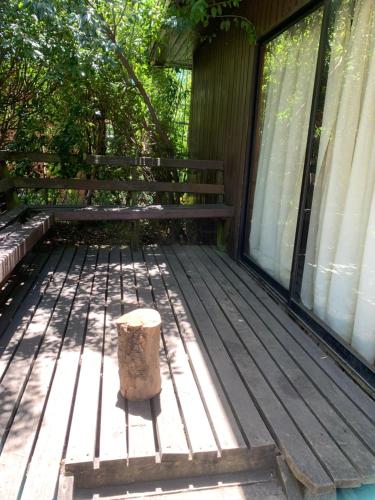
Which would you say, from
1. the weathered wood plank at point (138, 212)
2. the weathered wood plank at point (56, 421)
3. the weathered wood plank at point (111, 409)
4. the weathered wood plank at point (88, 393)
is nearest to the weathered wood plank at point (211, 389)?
the weathered wood plank at point (111, 409)

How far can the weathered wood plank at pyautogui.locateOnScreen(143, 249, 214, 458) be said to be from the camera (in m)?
1.48

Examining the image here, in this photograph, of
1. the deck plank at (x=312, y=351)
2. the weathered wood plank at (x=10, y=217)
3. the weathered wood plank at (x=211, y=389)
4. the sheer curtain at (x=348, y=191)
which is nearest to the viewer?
the weathered wood plank at (x=211, y=389)

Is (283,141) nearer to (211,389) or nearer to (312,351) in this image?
(312,351)

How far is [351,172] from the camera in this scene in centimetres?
213

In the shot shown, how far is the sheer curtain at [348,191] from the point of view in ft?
6.61

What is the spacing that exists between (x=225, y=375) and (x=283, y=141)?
1.89m

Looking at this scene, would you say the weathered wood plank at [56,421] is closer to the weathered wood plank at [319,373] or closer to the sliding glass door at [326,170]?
the weathered wood plank at [319,373]

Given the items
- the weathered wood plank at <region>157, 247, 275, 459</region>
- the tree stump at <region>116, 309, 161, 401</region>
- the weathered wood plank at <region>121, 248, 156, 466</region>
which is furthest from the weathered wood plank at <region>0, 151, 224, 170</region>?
the weathered wood plank at <region>121, 248, 156, 466</region>

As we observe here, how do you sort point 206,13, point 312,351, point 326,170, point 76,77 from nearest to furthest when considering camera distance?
point 312,351 < point 326,170 < point 206,13 < point 76,77

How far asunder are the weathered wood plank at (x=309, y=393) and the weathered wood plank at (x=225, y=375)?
0.87 feet

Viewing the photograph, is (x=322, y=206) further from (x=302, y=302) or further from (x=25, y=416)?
(x=25, y=416)

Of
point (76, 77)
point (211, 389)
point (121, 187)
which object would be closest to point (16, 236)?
point (121, 187)

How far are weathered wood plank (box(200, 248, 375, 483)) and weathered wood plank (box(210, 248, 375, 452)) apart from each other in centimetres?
3

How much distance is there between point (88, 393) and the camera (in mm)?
1757
